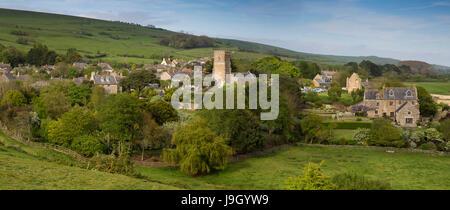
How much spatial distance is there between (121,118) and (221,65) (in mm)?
40102

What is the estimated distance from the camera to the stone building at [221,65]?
235 ft

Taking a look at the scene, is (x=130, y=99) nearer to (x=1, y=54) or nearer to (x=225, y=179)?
(x=225, y=179)

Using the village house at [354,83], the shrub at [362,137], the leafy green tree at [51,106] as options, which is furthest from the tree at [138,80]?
the village house at [354,83]

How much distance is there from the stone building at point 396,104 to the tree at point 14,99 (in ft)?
163

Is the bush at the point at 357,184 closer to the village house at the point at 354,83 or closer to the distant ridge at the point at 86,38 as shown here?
the village house at the point at 354,83

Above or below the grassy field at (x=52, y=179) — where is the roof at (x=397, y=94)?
above

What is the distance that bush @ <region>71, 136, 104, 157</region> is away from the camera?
107ft

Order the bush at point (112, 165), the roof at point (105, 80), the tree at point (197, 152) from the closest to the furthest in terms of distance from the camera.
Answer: the bush at point (112, 165) < the tree at point (197, 152) < the roof at point (105, 80)

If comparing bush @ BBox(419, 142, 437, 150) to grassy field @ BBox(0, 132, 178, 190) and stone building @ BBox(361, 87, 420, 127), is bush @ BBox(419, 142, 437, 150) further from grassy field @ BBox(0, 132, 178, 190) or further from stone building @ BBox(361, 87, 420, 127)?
grassy field @ BBox(0, 132, 178, 190)

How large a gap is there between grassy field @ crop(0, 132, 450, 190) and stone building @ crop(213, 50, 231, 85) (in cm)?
3122

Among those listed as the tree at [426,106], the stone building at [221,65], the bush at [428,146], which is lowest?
the bush at [428,146]

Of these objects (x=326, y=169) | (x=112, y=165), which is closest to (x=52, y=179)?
(x=112, y=165)

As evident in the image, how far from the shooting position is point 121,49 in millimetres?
145250
